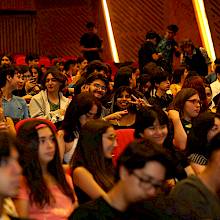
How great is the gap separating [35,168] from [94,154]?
30 centimetres

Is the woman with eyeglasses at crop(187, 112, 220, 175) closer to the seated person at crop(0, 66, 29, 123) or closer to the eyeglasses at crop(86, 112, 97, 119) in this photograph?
the eyeglasses at crop(86, 112, 97, 119)

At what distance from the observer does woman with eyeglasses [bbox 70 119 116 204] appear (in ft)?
10.3

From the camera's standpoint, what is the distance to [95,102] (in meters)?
4.05

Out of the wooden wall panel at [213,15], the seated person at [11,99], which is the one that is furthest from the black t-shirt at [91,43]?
the seated person at [11,99]

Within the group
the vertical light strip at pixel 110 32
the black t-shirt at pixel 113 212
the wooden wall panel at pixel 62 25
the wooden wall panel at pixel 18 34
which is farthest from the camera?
the wooden wall panel at pixel 18 34

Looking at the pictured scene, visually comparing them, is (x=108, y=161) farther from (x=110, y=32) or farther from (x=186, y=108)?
(x=110, y=32)

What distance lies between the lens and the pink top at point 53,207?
2.97 metres

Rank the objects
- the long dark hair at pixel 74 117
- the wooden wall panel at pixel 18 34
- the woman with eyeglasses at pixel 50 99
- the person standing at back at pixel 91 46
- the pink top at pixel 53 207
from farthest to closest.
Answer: the wooden wall panel at pixel 18 34
the person standing at back at pixel 91 46
the woman with eyeglasses at pixel 50 99
the long dark hair at pixel 74 117
the pink top at pixel 53 207

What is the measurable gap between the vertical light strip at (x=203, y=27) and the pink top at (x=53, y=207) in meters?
8.39

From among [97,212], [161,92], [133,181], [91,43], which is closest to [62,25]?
[91,43]

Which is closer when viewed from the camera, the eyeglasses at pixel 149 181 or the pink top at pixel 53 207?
the eyeglasses at pixel 149 181

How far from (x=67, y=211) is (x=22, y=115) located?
2.52 metres

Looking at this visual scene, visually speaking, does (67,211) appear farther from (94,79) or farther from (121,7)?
(121,7)

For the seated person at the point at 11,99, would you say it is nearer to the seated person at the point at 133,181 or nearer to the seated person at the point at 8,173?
the seated person at the point at 8,173
